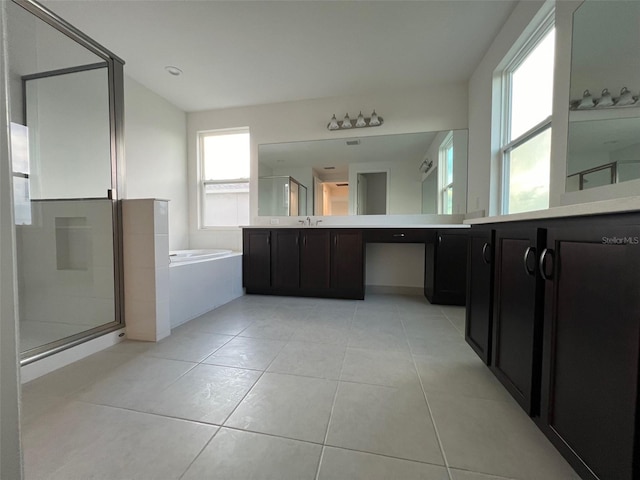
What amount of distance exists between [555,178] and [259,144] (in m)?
3.18

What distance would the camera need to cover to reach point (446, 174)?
10.2ft

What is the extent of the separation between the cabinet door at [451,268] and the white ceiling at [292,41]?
5.88ft

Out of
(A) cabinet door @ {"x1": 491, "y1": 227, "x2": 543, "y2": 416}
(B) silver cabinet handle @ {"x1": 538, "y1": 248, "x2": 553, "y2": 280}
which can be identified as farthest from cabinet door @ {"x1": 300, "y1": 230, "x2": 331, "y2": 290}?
(B) silver cabinet handle @ {"x1": 538, "y1": 248, "x2": 553, "y2": 280}

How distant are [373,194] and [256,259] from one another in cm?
174

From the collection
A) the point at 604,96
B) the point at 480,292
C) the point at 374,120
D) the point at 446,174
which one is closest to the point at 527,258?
the point at 480,292

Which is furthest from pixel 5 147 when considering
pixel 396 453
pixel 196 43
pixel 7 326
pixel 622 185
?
pixel 196 43

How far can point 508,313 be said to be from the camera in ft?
3.69

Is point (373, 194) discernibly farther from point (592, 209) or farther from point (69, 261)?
point (69, 261)

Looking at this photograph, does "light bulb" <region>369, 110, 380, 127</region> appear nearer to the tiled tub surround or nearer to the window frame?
the window frame

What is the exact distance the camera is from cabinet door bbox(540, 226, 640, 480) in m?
0.59

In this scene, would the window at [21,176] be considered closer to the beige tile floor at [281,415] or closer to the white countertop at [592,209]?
the beige tile floor at [281,415]

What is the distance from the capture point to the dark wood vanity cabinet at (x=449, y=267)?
103 inches

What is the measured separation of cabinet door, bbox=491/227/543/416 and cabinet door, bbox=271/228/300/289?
2157mm

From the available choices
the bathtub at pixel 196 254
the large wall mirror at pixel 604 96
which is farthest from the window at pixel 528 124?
the bathtub at pixel 196 254
